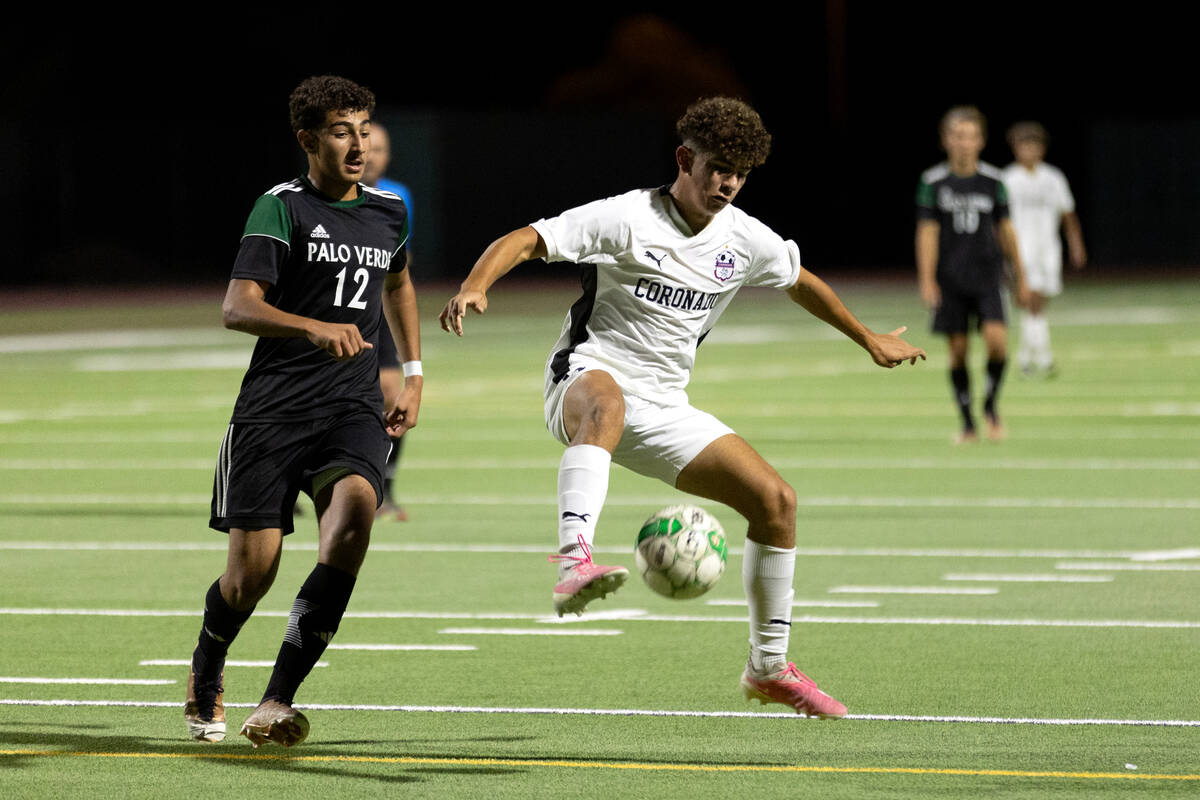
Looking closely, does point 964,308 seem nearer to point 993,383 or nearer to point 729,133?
point 993,383

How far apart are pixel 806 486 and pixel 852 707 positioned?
7.05 m

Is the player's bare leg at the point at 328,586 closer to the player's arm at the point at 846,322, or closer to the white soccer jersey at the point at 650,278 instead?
the white soccer jersey at the point at 650,278

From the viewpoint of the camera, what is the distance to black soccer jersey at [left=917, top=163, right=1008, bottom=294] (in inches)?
683

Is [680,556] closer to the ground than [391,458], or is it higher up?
closer to the ground

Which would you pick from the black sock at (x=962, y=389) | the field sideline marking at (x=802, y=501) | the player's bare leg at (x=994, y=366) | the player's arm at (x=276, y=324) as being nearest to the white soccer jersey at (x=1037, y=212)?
the player's bare leg at (x=994, y=366)

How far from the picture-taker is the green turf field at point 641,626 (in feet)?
22.9

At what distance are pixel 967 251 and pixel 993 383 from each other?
1.08 m

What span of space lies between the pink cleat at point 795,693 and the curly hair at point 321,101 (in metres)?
2.31

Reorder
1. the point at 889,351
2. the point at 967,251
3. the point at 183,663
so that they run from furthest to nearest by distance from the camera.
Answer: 1. the point at 967,251
2. the point at 183,663
3. the point at 889,351

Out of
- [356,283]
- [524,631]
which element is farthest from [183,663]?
[356,283]

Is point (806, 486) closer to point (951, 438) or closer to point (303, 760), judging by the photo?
point (951, 438)

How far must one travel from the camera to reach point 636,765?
6.96 metres

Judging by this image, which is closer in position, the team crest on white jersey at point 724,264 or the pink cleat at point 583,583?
the pink cleat at point 583,583

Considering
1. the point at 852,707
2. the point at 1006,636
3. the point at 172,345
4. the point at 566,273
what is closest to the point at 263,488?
the point at 852,707
